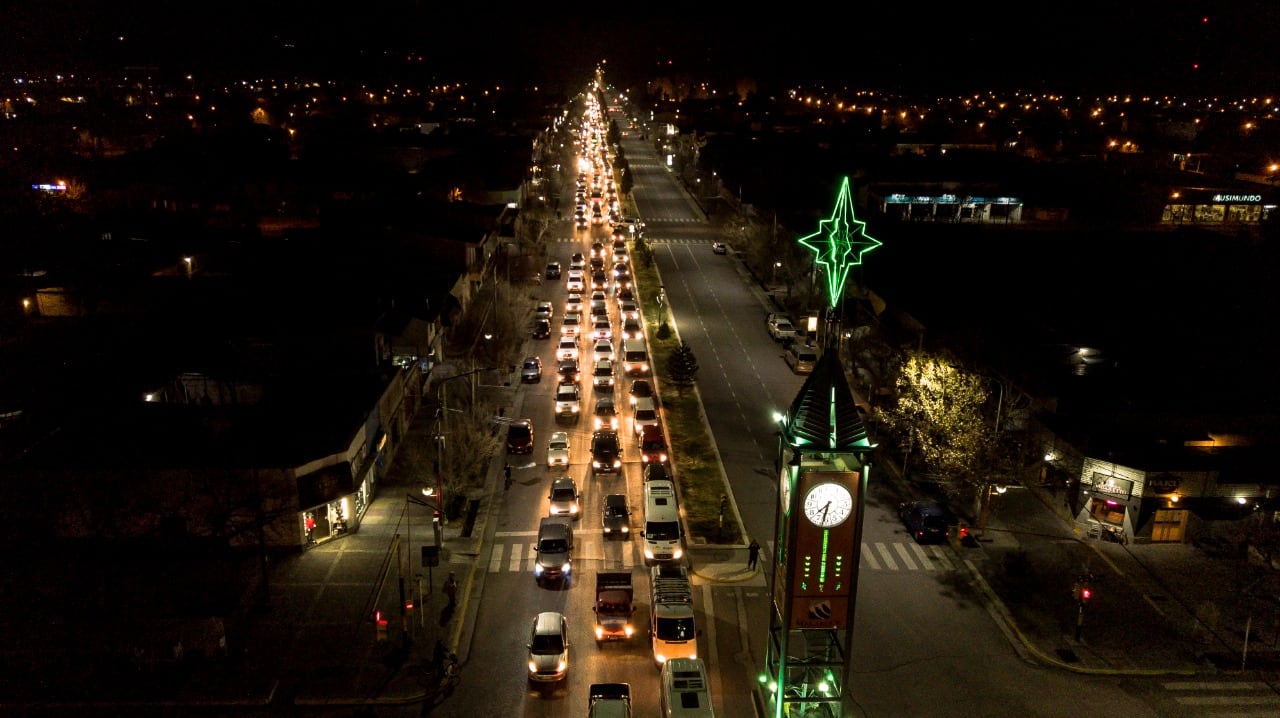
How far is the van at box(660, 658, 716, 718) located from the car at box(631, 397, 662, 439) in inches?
667

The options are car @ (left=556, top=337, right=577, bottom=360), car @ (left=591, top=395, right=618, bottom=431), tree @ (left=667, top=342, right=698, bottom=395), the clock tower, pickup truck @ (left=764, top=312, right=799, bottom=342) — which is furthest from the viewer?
pickup truck @ (left=764, top=312, right=799, bottom=342)

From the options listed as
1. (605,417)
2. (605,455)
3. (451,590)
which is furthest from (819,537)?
(605,417)

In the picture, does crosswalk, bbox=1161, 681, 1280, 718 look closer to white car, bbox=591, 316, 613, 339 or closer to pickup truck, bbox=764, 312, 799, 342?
pickup truck, bbox=764, 312, 799, 342

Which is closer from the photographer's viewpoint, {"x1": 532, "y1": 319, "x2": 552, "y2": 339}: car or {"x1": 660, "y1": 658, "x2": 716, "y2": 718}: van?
{"x1": 660, "y1": 658, "x2": 716, "y2": 718}: van

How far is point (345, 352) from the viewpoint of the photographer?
39.8m

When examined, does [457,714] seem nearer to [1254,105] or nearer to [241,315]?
[241,315]

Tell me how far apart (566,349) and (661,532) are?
71.8ft

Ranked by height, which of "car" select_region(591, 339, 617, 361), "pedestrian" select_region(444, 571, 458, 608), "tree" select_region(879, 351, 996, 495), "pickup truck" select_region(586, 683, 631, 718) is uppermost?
"tree" select_region(879, 351, 996, 495)

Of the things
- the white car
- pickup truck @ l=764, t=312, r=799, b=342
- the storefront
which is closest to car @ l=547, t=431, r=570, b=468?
the white car

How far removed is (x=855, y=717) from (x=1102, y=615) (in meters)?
9.47

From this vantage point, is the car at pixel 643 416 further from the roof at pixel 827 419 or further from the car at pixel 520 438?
the roof at pixel 827 419

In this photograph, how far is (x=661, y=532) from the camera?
1127 inches

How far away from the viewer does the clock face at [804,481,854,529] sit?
19.4m

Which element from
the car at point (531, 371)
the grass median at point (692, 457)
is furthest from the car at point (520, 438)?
the car at point (531, 371)
